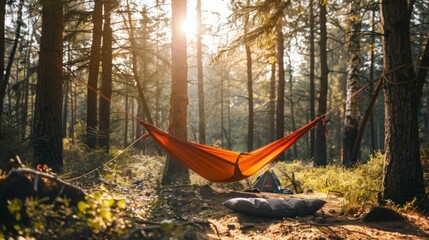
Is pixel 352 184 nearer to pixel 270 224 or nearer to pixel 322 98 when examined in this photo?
pixel 270 224

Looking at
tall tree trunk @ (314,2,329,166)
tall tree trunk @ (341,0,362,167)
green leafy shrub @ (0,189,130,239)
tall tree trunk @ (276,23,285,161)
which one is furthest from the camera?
tall tree trunk @ (276,23,285,161)

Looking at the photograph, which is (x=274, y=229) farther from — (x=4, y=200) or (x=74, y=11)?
(x=74, y=11)

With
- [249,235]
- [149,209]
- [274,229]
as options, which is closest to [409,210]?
[274,229]

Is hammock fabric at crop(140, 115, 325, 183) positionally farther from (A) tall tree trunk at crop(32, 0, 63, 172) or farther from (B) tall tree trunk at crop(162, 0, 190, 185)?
(A) tall tree trunk at crop(32, 0, 63, 172)

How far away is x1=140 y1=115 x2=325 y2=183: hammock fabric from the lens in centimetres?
465

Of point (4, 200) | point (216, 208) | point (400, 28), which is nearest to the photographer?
point (4, 200)

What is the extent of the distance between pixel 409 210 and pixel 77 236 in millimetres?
3328

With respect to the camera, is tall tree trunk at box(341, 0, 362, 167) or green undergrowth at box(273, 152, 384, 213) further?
tall tree trunk at box(341, 0, 362, 167)

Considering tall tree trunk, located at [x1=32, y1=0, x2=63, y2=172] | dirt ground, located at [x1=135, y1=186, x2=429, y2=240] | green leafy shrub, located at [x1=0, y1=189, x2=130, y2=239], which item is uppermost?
tall tree trunk, located at [x1=32, y1=0, x2=63, y2=172]

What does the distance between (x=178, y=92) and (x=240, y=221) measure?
2875mm

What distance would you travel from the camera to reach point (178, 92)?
591 cm

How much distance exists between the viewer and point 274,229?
132 inches

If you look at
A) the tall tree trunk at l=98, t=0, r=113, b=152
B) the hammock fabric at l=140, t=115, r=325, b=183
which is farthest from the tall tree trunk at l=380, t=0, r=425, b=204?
the tall tree trunk at l=98, t=0, r=113, b=152

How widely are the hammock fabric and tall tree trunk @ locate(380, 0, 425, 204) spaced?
1034 millimetres
